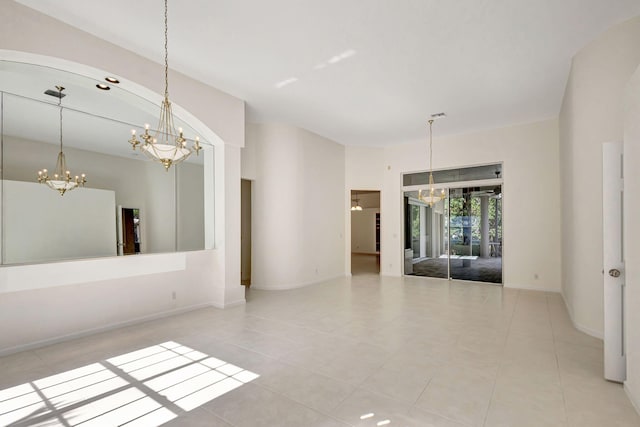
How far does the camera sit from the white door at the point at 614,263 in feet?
8.86

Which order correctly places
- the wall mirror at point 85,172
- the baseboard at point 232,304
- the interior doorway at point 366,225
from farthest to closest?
1. the interior doorway at point 366,225
2. the baseboard at point 232,304
3. the wall mirror at point 85,172

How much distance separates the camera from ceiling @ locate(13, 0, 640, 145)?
3289 millimetres

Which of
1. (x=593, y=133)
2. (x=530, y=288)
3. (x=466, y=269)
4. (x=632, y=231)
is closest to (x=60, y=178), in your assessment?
A: (x=632, y=231)

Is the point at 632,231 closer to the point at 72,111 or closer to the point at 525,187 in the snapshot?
the point at 525,187

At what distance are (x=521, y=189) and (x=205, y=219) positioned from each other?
22.4 feet

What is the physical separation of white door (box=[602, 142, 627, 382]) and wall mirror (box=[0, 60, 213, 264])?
5363 millimetres

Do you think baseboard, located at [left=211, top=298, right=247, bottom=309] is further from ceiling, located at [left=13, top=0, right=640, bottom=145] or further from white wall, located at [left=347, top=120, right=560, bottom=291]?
white wall, located at [left=347, top=120, right=560, bottom=291]

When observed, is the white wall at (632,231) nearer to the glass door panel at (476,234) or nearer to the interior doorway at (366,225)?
the glass door panel at (476,234)


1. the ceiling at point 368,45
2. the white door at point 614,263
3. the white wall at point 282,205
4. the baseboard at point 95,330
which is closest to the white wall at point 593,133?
the ceiling at point 368,45

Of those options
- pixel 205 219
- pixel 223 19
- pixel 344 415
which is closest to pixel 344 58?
pixel 223 19

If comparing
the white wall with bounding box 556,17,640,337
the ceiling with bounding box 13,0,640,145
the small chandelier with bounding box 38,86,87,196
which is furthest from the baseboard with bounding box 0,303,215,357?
the white wall with bounding box 556,17,640,337

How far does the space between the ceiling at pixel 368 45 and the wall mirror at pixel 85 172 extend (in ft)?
2.90

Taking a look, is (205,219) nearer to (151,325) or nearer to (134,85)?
(151,325)

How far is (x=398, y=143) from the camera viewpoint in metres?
8.59
